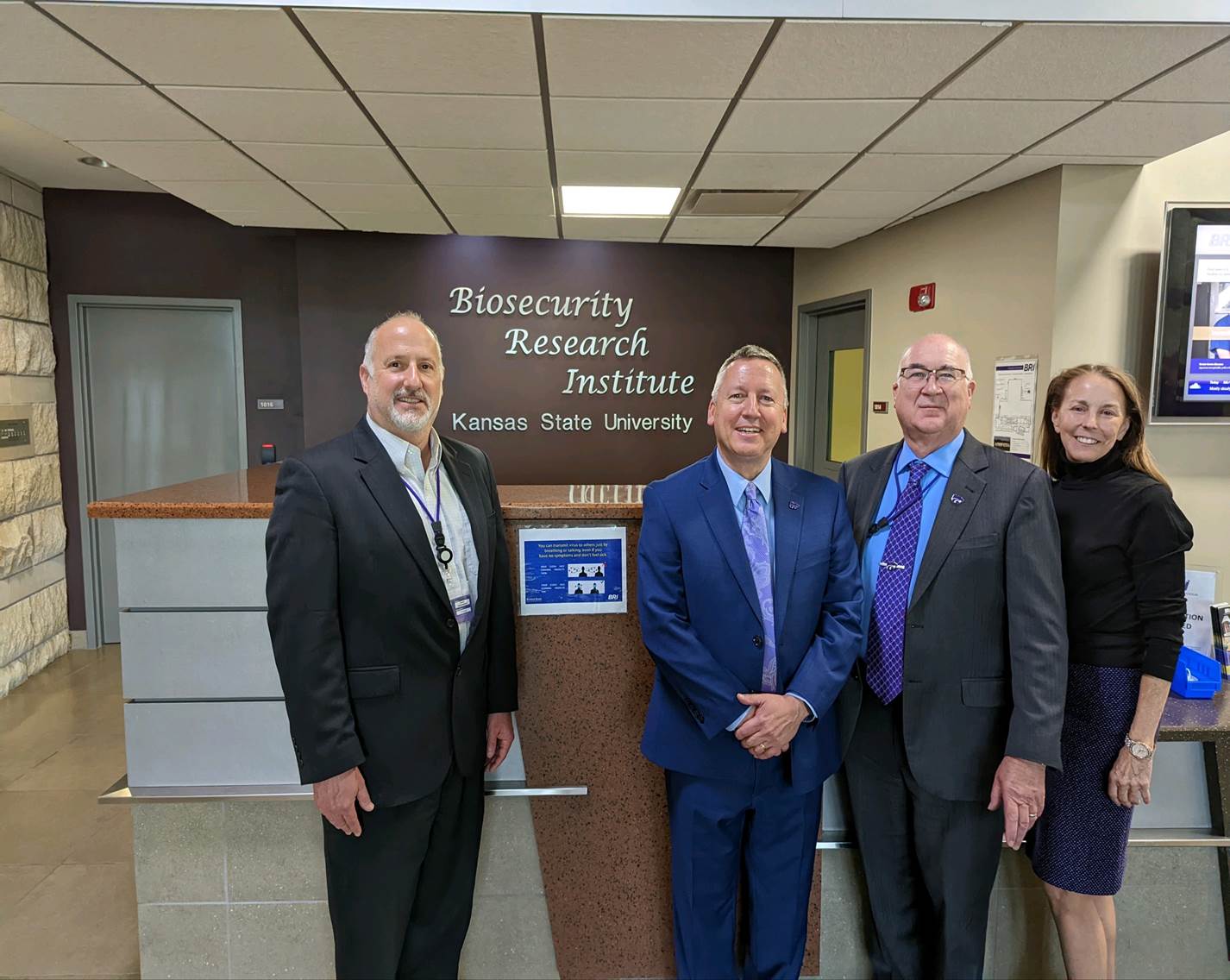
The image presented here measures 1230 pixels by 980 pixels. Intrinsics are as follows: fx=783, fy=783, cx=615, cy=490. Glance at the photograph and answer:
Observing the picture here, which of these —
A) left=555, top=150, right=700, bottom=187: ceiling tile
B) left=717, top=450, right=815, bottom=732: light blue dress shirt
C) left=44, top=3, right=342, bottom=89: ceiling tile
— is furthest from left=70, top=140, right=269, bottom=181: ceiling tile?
left=717, top=450, right=815, bottom=732: light blue dress shirt

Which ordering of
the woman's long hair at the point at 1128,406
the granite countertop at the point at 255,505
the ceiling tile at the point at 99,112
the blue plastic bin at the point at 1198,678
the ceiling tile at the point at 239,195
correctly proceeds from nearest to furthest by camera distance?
the woman's long hair at the point at 1128,406 < the granite countertop at the point at 255,505 < the blue plastic bin at the point at 1198,678 < the ceiling tile at the point at 99,112 < the ceiling tile at the point at 239,195

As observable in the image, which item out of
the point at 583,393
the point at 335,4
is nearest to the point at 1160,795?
the point at 335,4

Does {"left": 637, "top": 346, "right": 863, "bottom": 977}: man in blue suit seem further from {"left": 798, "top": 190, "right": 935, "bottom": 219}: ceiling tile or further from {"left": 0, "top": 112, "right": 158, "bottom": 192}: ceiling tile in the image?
{"left": 0, "top": 112, "right": 158, "bottom": 192}: ceiling tile

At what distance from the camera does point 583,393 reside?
6.09 meters

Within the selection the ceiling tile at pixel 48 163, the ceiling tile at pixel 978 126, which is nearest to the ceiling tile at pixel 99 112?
the ceiling tile at pixel 48 163

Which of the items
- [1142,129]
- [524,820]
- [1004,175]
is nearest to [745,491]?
[524,820]

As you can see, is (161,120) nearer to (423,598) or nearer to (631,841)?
(423,598)

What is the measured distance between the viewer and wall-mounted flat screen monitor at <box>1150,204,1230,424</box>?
3.37 m

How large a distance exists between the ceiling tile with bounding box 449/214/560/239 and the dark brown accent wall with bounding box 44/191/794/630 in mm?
650

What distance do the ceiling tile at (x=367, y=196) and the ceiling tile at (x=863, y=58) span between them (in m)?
1.77

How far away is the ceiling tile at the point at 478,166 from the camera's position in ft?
11.2

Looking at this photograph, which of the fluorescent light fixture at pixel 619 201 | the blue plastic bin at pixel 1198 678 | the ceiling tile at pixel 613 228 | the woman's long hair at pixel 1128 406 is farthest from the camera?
the ceiling tile at pixel 613 228

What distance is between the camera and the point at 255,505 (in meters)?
2.13

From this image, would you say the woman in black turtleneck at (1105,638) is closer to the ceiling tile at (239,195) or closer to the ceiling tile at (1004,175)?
the ceiling tile at (1004,175)
